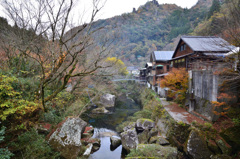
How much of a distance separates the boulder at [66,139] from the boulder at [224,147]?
737 centimetres

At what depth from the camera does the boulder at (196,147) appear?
21.6ft

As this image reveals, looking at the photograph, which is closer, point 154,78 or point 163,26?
point 154,78

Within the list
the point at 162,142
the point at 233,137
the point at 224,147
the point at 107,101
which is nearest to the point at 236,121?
the point at 233,137

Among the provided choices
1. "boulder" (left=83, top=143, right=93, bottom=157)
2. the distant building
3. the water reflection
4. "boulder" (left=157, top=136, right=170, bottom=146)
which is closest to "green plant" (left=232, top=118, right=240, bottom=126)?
"boulder" (left=157, top=136, right=170, bottom=146)

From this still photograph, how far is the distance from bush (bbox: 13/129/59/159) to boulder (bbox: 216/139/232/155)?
26.2 feet

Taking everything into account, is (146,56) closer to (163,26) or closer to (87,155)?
(163,26)

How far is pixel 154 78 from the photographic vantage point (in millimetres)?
23734

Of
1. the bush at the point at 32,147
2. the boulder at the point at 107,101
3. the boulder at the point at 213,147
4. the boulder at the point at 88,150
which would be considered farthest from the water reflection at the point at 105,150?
the boulder at the point at 107,101

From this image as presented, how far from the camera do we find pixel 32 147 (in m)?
5.83

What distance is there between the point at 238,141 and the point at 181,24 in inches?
2085

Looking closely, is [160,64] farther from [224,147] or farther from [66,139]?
[66,139]

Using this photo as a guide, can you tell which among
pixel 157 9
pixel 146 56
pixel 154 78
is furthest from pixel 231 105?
pixel 157 9

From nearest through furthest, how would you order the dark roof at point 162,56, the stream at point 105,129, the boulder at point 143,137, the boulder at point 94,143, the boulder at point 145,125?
1. the boulder at point 143,137
2. the stream at point 105,129
3. the boulder at point 94,143
4. the boulder at point 145,125
5. the dark roof at point 162,56

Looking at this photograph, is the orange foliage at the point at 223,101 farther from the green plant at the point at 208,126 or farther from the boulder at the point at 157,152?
the boulder at the point at 157,152
